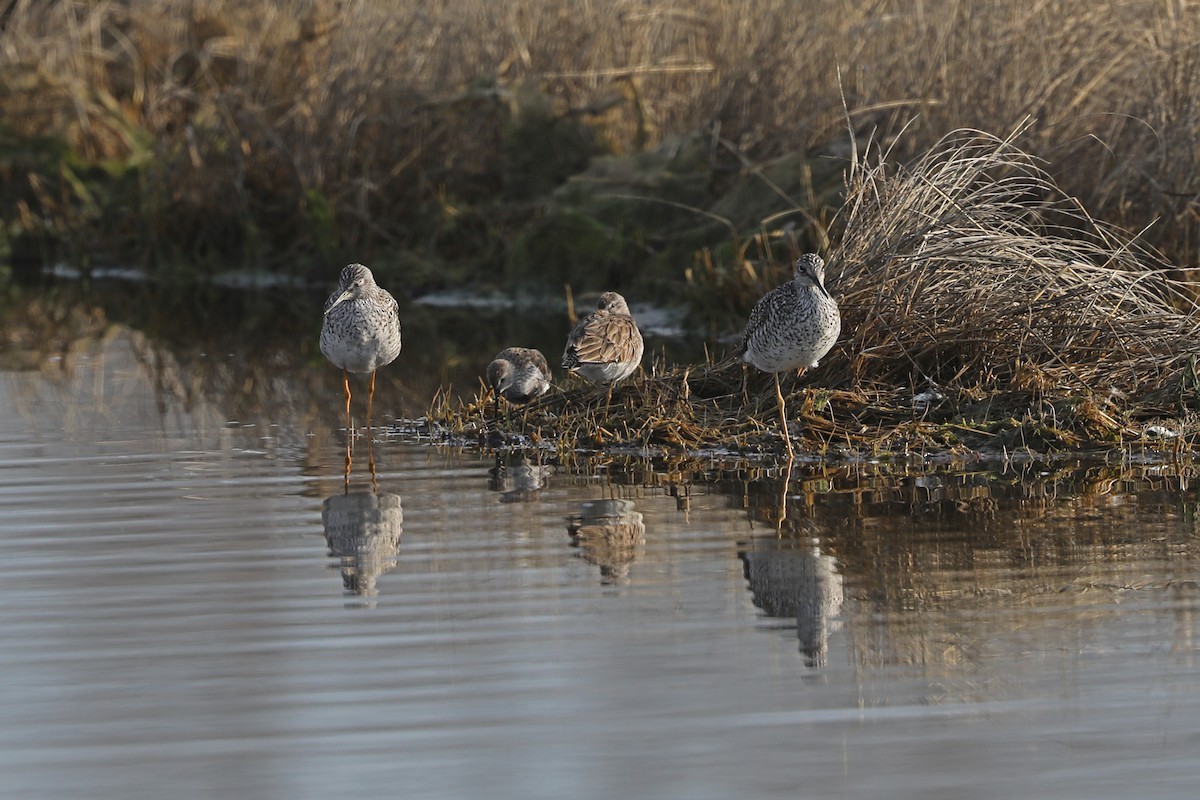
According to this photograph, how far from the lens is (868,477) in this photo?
384 inches

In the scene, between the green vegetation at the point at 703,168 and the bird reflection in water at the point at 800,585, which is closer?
the bird reflection in water at the point at 800,585

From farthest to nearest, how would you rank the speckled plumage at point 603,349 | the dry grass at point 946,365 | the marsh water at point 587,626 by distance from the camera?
1. the speckled plumage at point 603,349
2. the dry grass at point 946,365
3. the marsh water at point 587,626

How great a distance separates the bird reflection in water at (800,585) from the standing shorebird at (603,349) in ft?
9.46

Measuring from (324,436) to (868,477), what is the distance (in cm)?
340

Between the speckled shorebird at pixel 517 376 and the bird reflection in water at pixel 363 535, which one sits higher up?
the speckled shorebird at pixel 517 376

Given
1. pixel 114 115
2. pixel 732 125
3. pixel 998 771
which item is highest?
pixel 114 115

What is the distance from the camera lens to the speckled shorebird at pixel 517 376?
11.4 meters

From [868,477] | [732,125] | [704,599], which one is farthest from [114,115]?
[704,599]

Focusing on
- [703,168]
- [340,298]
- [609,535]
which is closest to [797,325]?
[609,535]

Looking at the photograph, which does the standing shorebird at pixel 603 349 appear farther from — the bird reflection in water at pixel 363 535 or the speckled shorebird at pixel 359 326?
the bird reflection in water at pixel 363 535

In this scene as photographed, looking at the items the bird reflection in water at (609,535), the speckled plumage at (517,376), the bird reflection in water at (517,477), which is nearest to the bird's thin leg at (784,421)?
the bird reflection in water at (517,477)

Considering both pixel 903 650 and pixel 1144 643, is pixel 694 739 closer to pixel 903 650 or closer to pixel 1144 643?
pixel 903 650

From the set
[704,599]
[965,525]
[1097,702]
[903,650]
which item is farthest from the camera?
[965,525]

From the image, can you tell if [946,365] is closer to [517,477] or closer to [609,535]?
[517,477]
